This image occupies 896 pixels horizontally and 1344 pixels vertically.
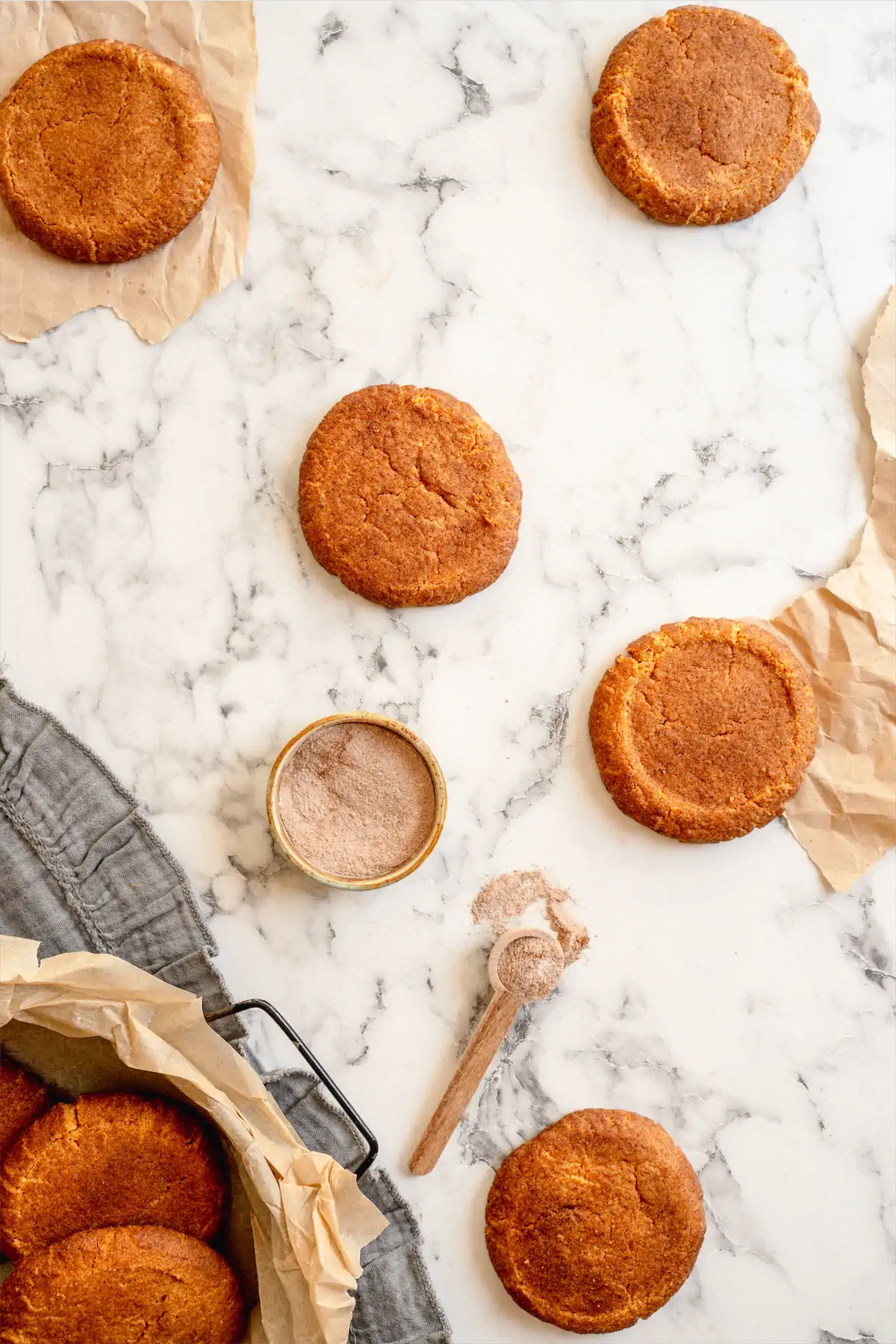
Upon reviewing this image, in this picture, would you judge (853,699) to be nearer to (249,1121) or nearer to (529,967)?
(529,967)

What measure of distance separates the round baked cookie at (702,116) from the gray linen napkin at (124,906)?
1.42 m

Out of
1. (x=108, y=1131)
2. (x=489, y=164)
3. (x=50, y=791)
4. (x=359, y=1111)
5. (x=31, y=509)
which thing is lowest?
(x=359, y=1111)

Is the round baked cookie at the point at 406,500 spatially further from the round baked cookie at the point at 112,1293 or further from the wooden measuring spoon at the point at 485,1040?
the round baked cookie at the point at 112,1293

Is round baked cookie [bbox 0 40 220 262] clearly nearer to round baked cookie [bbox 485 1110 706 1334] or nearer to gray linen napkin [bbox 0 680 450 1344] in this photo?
gray linen napkin [bbox 0 680 450 1344]

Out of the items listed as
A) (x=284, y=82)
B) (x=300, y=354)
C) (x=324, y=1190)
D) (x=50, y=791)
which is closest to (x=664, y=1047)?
(x=324, y=1190)

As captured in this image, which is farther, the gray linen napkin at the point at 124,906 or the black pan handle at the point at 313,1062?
the gray linen napkin at the point at 124,906

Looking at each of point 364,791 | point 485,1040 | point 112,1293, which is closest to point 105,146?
point 364,791

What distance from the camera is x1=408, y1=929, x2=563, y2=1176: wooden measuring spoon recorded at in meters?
1.83

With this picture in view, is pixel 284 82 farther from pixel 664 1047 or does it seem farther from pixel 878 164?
pixel 664 1047

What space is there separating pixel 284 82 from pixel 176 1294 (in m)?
2.01

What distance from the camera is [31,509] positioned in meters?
1.90

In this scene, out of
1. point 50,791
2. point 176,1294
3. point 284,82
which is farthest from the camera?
point 284,82

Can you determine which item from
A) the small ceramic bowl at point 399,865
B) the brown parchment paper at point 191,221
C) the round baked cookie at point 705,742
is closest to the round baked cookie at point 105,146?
the brown parchment paper at point 191,221

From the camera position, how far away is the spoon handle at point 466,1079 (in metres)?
1.84
